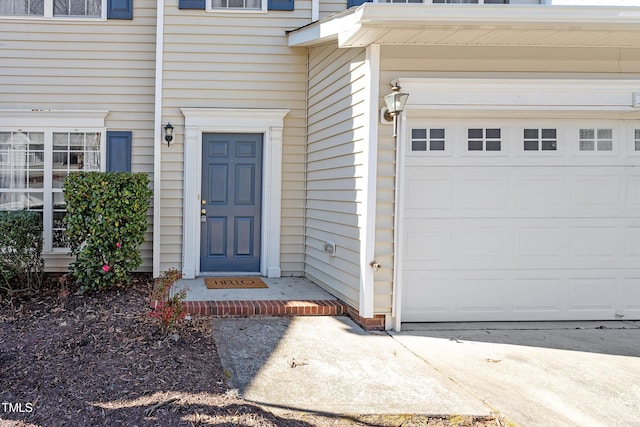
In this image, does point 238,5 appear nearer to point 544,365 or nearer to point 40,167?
point 40,167

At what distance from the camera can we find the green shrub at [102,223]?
211 inches

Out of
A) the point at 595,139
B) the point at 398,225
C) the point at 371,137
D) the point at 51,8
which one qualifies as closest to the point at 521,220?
the point at 595,139

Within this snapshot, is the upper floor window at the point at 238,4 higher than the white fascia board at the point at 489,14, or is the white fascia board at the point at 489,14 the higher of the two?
the upper floor window at the point at 238,4

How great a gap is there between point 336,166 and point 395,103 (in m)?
1.23

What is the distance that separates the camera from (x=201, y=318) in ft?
15.3

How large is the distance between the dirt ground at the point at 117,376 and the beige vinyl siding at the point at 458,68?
1792 mm

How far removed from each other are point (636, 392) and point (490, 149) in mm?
2467

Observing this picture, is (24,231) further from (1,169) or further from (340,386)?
(340,386)

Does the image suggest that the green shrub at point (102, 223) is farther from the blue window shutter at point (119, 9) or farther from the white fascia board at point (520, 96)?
the white fascia board at point (520, 96)

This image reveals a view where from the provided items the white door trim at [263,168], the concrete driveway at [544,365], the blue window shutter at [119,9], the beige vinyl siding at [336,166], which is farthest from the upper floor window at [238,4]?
the concrete driveway at [544,365]

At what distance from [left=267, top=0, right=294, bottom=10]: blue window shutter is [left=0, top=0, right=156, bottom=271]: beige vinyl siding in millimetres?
1544

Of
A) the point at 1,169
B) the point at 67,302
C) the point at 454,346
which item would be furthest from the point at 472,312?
the point at 1,169

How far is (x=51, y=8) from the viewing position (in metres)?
6.23

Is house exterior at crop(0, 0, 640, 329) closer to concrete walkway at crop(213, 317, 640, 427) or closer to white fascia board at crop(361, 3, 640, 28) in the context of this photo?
white fascia board at crop(361, 3, 640, 28)
